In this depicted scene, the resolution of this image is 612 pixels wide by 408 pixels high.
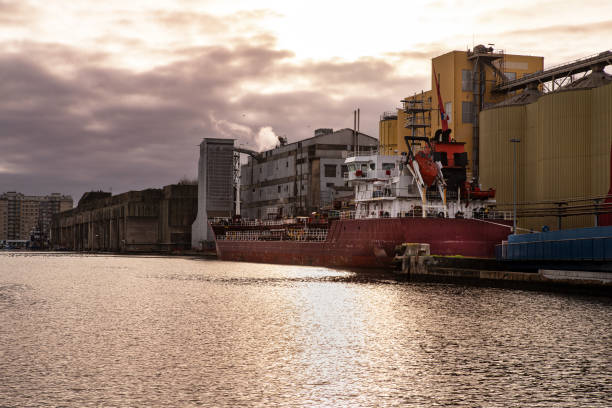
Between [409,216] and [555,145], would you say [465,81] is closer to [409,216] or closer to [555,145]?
[555,145]


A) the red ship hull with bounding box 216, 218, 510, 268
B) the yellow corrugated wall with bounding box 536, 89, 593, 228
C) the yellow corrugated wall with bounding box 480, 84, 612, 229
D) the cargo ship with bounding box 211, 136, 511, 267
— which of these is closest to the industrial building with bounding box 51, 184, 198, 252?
the cargo ship with bounding box 211, 136, 511, 267

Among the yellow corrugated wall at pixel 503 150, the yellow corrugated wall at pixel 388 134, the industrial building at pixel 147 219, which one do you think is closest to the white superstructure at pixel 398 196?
the yellow corrugated wall at pixel 503 150

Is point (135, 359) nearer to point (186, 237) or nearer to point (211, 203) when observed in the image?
point (211, 203)

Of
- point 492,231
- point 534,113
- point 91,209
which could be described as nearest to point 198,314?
point 492,231

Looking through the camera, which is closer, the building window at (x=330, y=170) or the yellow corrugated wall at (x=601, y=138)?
the yellow corrugated wall at (x=601, y=138)

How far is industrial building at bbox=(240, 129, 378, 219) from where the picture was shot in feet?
315

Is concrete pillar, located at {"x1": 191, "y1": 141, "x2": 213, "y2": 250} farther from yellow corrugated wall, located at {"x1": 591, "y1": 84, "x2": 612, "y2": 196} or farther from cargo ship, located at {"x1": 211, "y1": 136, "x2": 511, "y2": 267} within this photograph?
yellow corrugated wall, located at {"x1": 591, "y1": 84, "x2": 612, "y2": 196}

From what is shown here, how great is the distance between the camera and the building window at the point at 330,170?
95938mm

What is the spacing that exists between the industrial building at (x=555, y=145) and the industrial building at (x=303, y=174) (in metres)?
25.3

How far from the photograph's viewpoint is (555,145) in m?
58.2

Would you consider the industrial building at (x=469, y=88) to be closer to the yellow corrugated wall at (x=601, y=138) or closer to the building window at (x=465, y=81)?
the building window at (x=465, y=81)

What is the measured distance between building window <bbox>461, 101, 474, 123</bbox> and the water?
39.4 m

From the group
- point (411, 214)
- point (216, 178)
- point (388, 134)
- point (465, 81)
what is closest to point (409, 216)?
point (411, 214)

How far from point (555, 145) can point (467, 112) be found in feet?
46.3
